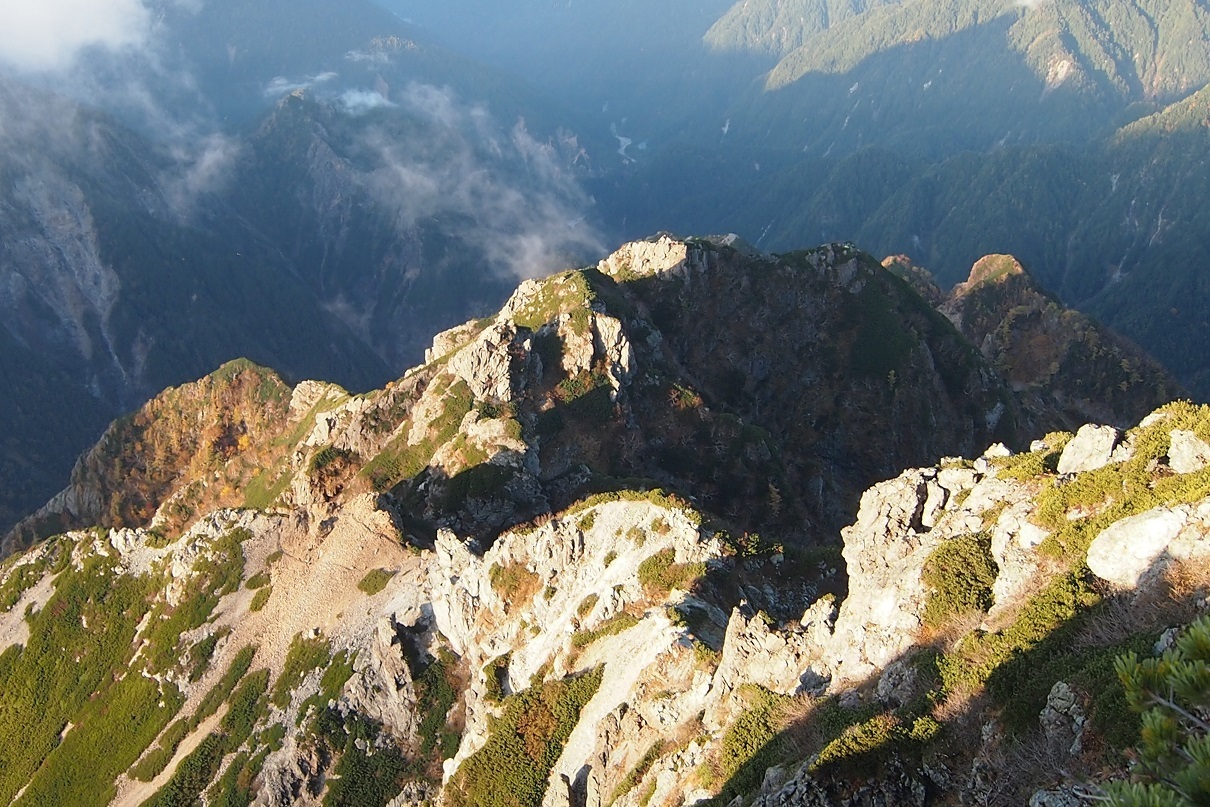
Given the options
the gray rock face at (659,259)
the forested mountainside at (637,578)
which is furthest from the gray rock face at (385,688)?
the gray rock face at (659,259)

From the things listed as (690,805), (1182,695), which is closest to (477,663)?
(690,805)

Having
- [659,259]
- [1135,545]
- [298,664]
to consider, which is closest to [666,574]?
[1135,545]

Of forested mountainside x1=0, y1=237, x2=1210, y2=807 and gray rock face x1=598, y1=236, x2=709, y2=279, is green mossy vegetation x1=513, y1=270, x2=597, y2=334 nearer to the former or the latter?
forested mountainside x1=0, y1=237, x2=1210, y2=807

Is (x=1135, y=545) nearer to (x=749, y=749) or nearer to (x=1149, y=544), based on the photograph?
(x=1149, y=544)

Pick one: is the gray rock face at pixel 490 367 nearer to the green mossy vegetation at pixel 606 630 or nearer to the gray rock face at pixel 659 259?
the gray rock face at pixel 659 259

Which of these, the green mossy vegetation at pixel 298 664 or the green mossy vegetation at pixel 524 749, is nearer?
the green mossy vegetation at pixel 524 749

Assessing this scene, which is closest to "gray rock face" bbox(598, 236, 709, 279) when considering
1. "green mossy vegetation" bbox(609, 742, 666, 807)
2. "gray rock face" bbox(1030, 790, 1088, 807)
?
"green mossy vegetation" bbox(609, 742, 666, 807)
